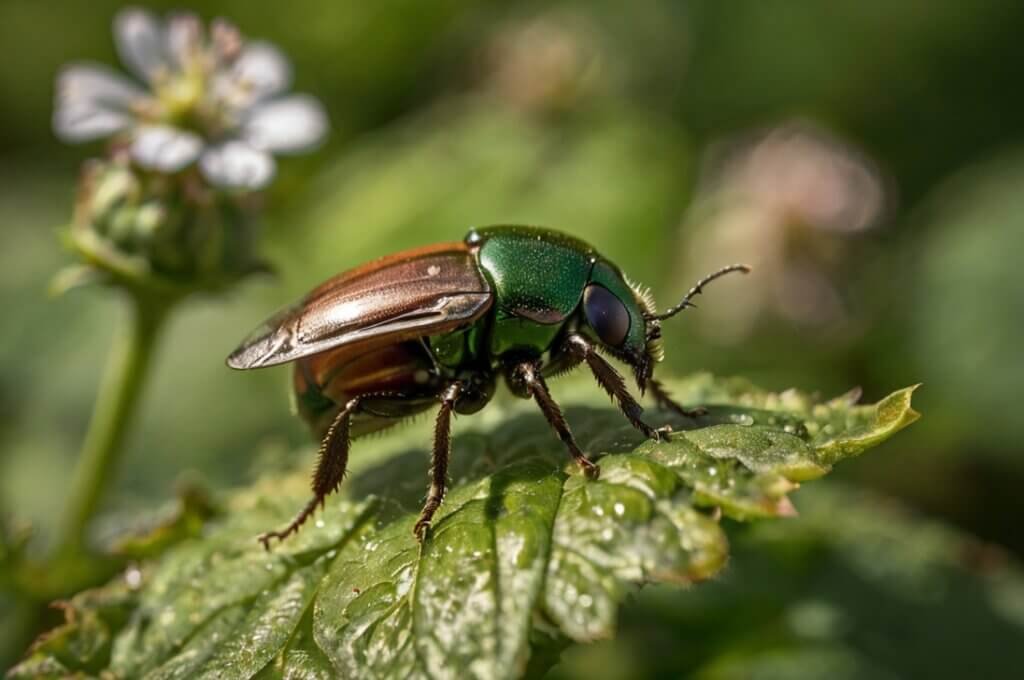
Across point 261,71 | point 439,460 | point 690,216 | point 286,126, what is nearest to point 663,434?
point 439,460

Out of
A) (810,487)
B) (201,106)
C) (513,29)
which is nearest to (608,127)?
(513,29)

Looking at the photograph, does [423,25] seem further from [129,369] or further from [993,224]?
[129,369]

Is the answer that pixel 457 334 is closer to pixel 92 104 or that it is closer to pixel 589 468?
pixel 589 468

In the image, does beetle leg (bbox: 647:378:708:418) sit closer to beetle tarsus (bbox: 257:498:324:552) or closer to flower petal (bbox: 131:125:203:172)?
beetle tarsus (bbox: 257:498:324:552)

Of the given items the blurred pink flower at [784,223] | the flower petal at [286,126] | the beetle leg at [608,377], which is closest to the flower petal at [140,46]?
the flower petal at [286,126]

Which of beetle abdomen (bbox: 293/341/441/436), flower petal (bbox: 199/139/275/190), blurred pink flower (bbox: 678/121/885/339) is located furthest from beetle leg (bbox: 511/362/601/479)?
blurred pink flower (bbox: 678/121/885/339)

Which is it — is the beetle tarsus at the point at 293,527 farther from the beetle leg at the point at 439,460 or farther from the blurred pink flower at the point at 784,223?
the blurred pink flower at the point at 784,223
